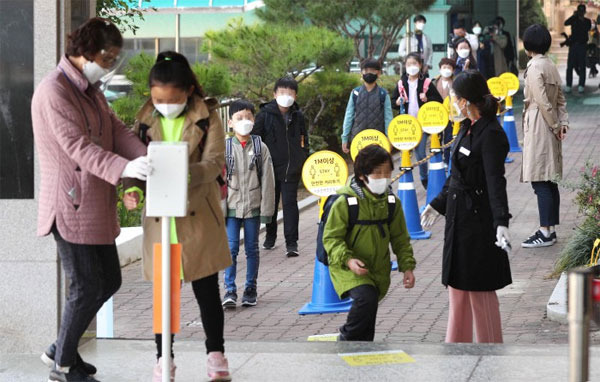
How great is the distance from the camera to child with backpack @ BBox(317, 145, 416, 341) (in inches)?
275

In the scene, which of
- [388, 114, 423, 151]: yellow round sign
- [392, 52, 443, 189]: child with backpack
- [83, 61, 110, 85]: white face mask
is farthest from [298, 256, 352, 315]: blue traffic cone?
[392, 52, 443, 189]: child with backpack

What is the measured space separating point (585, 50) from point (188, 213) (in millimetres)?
23856

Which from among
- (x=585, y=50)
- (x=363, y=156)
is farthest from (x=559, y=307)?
(x=585, y=50)

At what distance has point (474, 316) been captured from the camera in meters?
7.15

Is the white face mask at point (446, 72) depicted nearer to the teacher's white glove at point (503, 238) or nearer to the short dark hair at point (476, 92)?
the short dark hair at point (476, 92)

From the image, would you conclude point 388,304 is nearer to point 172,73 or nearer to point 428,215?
point 428,215

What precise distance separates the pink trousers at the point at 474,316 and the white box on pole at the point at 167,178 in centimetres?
236

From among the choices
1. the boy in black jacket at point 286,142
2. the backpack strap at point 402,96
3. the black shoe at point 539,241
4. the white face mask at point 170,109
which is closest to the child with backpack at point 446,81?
the backpack strap at point 402,96

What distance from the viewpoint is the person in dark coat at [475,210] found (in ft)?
22.9

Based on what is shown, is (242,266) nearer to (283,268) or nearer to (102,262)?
(283,268)

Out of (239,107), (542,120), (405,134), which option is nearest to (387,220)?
(239,107)

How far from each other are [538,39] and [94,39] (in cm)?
615

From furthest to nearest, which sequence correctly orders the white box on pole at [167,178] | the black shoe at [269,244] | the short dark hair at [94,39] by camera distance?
the black shoe at [269,244] < the short dark hair at [94,39] < the white box on pole at [167,178]

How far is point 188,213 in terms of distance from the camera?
19.7ft
